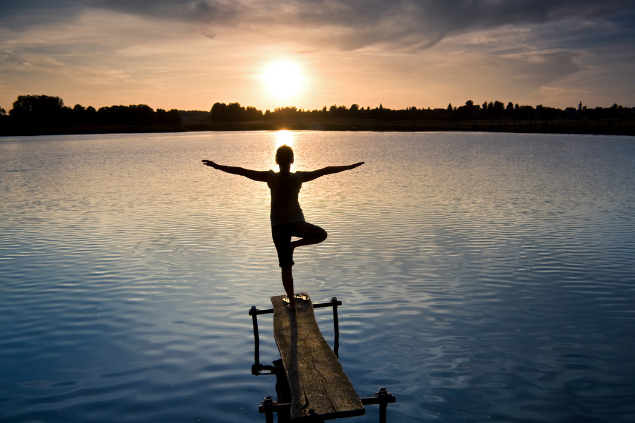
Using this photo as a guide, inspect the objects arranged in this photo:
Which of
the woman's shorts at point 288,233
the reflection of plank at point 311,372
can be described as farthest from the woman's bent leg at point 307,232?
the reflection of plank at point 311,372

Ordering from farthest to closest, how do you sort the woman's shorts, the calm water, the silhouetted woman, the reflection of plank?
the woman's shorts → the silhouetted woman → the calm water → the reflection of plank

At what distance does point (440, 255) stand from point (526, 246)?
3.17 metres

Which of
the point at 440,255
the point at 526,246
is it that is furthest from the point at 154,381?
the point at 526,246

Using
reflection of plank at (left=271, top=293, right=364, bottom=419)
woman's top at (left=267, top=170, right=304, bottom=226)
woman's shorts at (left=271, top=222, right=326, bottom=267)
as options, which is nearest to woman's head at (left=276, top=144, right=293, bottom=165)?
woman's top at (left=267, top=170, right=304, bottom=226)

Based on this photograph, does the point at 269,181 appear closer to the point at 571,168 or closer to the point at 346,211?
the point at 346,211

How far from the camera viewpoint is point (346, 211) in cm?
2309

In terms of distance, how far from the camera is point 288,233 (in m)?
8.34

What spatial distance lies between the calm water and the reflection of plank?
46.2 inches

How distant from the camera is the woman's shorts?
326 inches

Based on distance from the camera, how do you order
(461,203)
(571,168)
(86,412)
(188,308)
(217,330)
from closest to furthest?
(86,412)
(217,330)
(188,308)
(461,203)
(571,168)

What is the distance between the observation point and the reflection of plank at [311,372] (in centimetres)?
494

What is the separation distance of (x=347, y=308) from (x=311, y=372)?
16.5 ft

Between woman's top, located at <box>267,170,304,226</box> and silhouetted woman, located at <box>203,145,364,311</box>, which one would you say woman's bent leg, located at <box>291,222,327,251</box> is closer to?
silhouetted woman, located at <box>203,145,364,311</box>

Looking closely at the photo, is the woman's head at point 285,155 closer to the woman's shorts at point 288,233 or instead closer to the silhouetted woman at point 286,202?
the silhouetted woman at point 286,202
